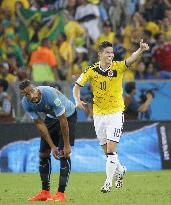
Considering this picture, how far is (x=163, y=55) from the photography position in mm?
22859

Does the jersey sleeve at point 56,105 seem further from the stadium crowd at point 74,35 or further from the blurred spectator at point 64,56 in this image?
the blurred spectator at point 64,56

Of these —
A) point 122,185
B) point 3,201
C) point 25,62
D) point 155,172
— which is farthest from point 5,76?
point 3,201

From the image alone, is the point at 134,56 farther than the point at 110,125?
No

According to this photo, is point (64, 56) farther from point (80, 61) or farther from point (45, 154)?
point (45, 154)

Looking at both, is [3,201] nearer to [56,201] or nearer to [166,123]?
[56,201]

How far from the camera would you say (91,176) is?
1738 cm

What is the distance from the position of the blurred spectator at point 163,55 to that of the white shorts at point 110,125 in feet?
29.3

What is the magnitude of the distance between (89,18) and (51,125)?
12541 mm

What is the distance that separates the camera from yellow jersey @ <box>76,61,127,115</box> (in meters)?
13.6

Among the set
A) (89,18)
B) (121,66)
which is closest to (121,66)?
(121,66)

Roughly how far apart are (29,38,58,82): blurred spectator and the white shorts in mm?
8768

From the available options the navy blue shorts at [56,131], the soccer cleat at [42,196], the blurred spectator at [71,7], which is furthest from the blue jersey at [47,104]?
the blurred spectator at [71,7]

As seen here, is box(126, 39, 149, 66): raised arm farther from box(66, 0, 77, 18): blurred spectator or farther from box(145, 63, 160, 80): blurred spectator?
box(66, 0, 77, 18): blurred spectator

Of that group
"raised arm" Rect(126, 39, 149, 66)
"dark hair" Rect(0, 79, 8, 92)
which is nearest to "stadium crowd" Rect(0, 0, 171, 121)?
"dark hair" Rect(0, 79, 8, 92)
